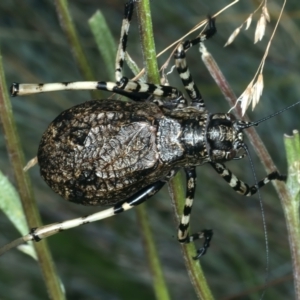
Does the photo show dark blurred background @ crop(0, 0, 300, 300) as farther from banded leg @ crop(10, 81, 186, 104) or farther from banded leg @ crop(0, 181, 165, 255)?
banded leg @ crop(10, 81, 186, 104)

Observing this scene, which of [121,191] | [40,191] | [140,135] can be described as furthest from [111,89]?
[40,191]

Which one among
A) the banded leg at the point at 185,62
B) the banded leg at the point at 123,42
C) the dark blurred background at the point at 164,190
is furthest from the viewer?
the dark blurred background at the point at 164,190

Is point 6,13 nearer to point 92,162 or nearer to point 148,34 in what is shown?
point 92,162

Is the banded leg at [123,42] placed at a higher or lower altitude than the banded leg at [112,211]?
higher

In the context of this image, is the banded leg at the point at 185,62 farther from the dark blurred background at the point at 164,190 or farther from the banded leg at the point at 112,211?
the dark blurred background at the point at 164,190

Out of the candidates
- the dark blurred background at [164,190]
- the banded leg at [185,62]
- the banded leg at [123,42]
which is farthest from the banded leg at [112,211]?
the dark blurred background at [164,190]

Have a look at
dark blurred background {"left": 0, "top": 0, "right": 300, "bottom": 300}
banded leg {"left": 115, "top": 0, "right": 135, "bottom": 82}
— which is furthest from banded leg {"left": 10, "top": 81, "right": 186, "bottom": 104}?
dark blurred background {"left": 0, "top": 0, "right": 300, "bottom": 300}
